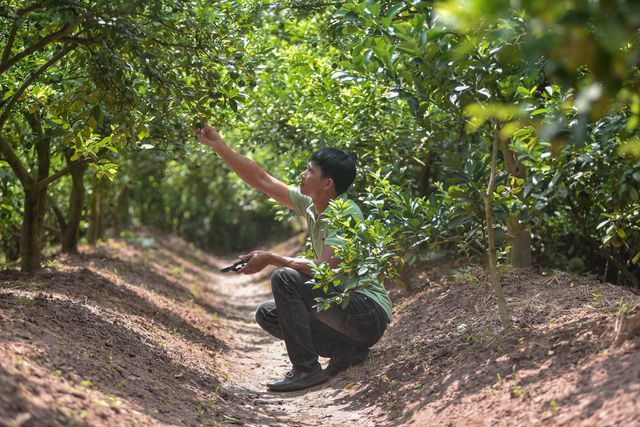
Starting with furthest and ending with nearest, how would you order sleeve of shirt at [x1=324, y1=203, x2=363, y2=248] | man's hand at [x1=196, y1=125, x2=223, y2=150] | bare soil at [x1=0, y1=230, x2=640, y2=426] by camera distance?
1. man's hand at [x1=196, y1=125, x2=223, y2=150]
2. sleeve of shirt at [x1=324, y1=203, x2=363, y2=248]
3. bare soil at [x1=0, y1=230, x2=640, y2=426]

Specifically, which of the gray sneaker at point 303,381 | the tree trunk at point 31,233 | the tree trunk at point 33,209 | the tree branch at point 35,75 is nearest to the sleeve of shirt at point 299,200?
the gray sneaker at point 303,381

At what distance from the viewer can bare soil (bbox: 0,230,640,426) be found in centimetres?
400

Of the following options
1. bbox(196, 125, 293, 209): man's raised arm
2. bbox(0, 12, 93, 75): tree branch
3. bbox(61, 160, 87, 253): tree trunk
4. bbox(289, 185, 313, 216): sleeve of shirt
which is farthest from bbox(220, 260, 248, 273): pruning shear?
bbox(61, 160, 87, 253): tree trunk

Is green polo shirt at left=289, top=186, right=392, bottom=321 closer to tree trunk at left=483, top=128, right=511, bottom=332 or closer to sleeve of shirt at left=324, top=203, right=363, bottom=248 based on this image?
sleeve of shirt at left=324, top=203, right=363, bottom=248

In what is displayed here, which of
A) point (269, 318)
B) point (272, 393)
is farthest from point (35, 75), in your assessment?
point (272, 393)

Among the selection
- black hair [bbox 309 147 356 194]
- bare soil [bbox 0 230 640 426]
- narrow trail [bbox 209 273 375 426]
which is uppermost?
black hair [bbox 309 147 356 194]

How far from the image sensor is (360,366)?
20.9ft

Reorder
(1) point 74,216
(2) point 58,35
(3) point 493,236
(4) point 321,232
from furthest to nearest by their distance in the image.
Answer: (1) point 74,216, (4) point 321,232, (2) point 58,35, (3) point 493,236

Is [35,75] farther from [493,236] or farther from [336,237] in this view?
[493,236]

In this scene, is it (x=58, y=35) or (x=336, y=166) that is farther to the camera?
(x=336, y=166)

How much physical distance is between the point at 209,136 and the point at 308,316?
64.0 inches

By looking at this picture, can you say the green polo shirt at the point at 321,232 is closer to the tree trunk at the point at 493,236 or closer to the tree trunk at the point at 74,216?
the tree trunk at the point at 493,236

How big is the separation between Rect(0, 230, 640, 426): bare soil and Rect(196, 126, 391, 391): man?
0.64 ft

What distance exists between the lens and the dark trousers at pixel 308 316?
20.0 feet
